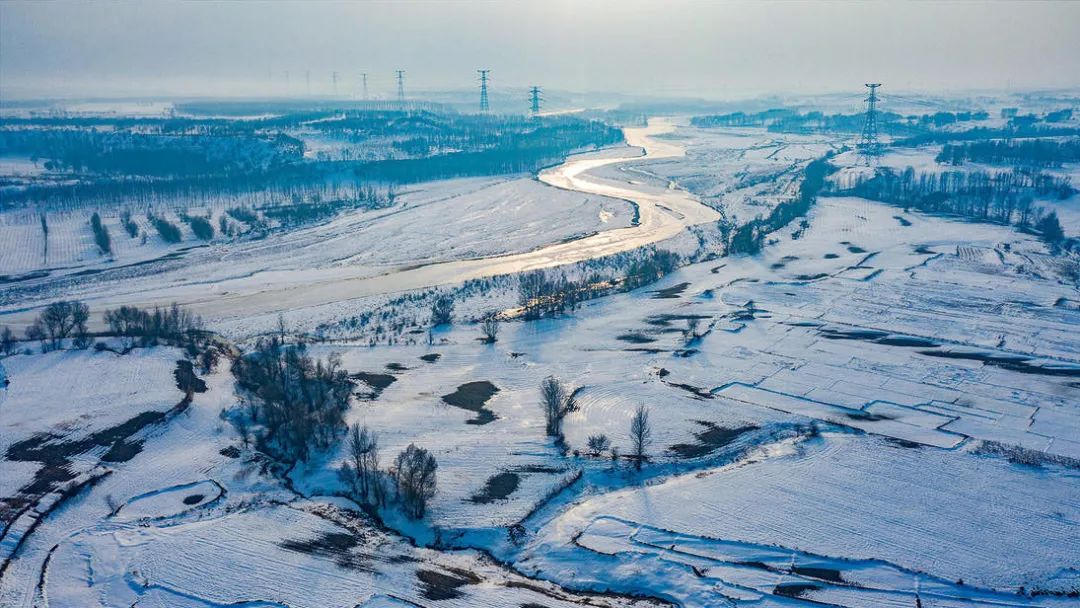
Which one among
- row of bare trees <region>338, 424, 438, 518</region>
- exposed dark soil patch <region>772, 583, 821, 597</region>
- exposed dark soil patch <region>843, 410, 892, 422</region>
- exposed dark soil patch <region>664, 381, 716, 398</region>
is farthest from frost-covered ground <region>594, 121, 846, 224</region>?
exposed dark soil patch <region>772, 583, 821, 597</region>

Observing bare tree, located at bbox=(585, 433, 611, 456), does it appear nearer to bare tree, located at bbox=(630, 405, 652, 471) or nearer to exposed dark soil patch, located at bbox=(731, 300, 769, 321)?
bare tree, located at bbox=(630, 405, 652, 471)

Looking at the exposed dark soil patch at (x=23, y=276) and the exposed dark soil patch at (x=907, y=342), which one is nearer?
the exposed dark soil patch at (x=907, y=342)

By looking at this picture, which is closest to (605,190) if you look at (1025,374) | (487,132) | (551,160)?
(551,160)

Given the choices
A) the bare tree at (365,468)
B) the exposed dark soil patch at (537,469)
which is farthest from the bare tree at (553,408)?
the bare tree at (365,468)

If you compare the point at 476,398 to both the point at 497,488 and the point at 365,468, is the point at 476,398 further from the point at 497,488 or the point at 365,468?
the point at 365,468

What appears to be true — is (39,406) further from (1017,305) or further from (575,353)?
(1017,305)

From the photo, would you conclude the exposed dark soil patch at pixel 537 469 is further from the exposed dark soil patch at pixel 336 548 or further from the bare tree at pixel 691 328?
the bare tree at pixel 691 328

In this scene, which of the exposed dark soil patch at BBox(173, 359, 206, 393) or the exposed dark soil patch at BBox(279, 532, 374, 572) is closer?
the exposed dark soil patch at BBox(279, 532, 374, 572)
